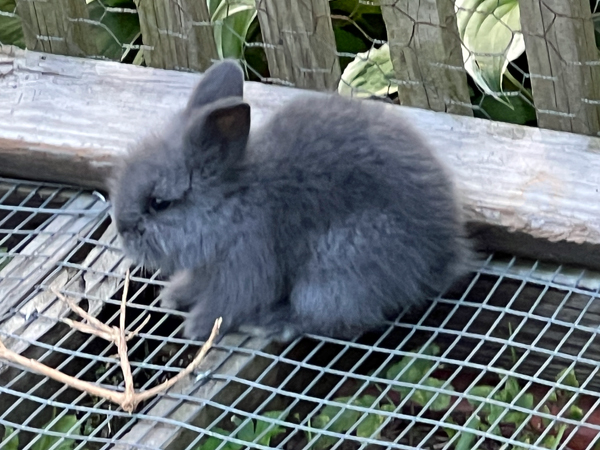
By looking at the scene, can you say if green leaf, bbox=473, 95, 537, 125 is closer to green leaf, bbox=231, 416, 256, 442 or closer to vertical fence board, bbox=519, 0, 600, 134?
vertical fence board, bbox=519, 0, 600, 134

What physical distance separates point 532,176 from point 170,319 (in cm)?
88

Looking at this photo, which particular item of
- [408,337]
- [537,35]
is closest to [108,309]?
[408,337]

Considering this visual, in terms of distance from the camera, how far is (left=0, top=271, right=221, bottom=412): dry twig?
1747 millimetres

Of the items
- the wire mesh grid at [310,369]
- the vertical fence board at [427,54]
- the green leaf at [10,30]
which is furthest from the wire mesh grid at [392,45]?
the wire mesh grid at [310,369]

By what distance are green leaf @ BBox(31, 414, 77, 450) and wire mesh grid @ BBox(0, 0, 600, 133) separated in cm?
105

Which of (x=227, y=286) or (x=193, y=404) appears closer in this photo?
(x=193, y=404)

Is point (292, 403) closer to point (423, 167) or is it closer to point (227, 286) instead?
point (227, 286)

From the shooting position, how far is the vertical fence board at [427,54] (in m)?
2.13

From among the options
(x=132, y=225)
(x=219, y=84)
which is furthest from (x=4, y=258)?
(x=219, y=84)

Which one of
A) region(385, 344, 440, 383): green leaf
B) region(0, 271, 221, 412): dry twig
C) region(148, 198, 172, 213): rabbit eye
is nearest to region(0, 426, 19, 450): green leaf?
region(0, 271, 221, 412): dry twig

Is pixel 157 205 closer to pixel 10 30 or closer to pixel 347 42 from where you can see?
pixel 347 42

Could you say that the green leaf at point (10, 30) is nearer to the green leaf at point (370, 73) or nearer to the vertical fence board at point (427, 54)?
A: the green leaf at point (370, 73)

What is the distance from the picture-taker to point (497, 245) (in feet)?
6.67

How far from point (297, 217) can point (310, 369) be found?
0.32m
